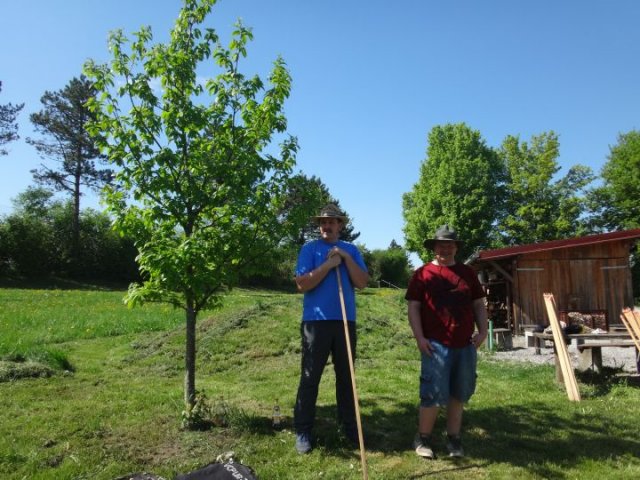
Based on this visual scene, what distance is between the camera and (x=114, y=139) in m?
5.14

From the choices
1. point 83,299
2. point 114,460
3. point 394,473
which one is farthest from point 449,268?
point 83,299

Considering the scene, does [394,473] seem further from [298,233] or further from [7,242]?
[7,242]

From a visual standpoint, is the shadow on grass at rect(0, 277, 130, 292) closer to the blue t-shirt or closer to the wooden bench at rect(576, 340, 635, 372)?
the wooden bench at rect(576, 340, 635, 372)

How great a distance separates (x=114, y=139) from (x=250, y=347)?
6.48 m

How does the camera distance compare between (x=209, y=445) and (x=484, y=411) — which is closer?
(x=209, y=445)

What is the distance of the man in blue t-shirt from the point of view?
451cm

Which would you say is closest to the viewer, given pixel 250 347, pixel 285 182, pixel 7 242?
pixel 285 182

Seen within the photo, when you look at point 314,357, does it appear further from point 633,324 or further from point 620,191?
point 620,191

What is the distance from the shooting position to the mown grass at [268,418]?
424 cm

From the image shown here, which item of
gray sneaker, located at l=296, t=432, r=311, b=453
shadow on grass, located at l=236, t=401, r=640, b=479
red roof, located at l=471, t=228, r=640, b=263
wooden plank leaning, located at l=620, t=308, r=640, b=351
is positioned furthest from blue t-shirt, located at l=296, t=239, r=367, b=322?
red roof, located at l=471, t=228, r=640, b=263

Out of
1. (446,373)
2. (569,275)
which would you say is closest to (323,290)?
(446,373)

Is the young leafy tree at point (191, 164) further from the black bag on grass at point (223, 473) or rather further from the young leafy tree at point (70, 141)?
the young leafy tree at point (70, 141)

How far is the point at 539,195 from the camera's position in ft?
139

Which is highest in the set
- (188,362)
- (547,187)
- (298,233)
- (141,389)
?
(547,187)
